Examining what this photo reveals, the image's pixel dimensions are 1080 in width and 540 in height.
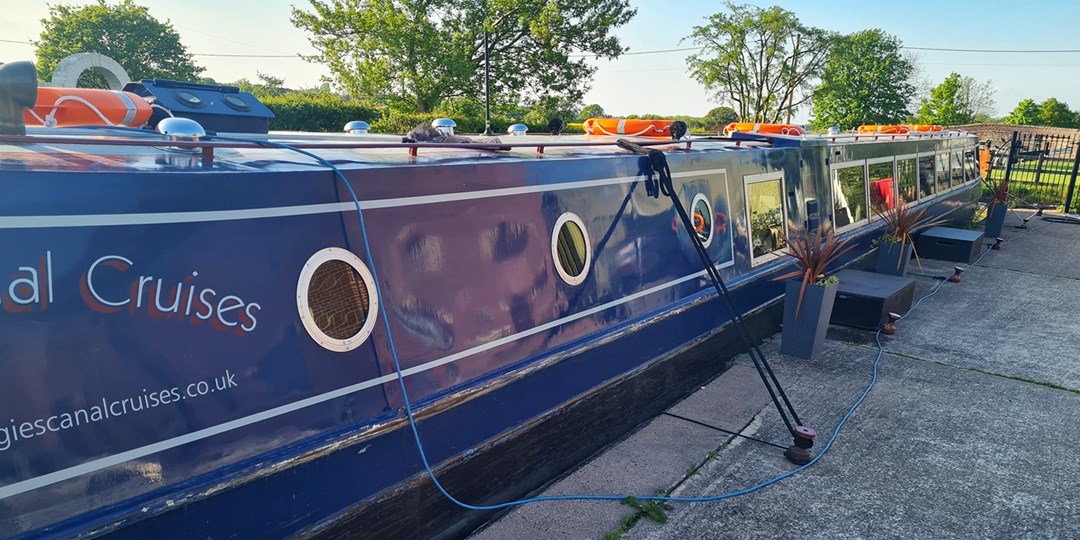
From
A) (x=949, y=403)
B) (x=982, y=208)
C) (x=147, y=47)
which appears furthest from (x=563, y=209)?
(x=147, y=47)

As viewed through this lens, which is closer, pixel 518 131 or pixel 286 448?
pixel 286 448

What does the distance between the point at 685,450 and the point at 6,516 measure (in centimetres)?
347

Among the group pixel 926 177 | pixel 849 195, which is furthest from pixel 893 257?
pixel 926 177

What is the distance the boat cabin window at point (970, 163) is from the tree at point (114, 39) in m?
40.0

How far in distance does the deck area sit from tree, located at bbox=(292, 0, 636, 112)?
57.5 ft

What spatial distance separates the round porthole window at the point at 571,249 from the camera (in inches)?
153

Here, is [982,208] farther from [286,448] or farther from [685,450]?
[286,448]

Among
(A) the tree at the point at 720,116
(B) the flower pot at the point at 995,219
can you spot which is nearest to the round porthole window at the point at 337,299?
(B) the flower pot at the point at 995,219

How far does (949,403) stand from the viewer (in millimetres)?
4918

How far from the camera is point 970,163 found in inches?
518

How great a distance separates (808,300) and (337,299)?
4.34 metres

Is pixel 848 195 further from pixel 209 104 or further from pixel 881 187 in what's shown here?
pixel 209 104

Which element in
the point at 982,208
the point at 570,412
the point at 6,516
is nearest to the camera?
the point at 6,516

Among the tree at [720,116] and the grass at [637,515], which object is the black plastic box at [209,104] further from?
the tree at [720,116]
